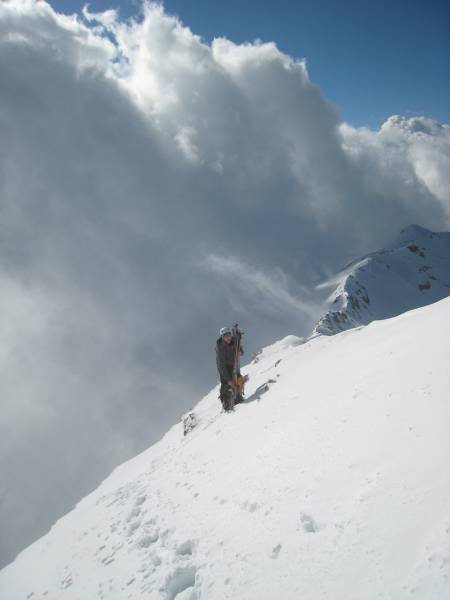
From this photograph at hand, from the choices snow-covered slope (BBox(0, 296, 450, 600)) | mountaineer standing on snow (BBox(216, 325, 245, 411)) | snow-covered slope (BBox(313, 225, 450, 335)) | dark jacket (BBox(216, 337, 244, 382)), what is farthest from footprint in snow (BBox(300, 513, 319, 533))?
snow-covered slope (BBox(313, 225, 450, 335))

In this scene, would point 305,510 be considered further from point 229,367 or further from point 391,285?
point 391,285

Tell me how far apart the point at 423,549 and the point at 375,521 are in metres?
0.74

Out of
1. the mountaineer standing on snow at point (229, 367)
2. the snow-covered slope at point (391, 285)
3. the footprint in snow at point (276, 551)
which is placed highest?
the snow-covered slope at point (391, 285)

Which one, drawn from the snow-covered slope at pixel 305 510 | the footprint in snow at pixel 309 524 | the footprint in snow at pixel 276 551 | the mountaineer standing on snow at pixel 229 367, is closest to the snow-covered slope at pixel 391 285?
the mountaineer standing on snow at pixel 229 367

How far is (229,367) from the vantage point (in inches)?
651

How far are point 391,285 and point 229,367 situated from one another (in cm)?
11347

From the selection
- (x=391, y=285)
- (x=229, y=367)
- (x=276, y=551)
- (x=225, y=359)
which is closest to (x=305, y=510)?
(x=276, y=551)

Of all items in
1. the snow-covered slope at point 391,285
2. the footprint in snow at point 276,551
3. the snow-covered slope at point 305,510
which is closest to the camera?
the snow-covered slope at point 305,510

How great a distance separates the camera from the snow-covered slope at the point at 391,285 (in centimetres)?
8956

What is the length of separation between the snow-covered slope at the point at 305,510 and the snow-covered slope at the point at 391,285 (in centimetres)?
5639

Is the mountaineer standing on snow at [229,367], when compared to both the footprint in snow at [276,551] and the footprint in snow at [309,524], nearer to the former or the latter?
the footprint in snow at [309,524]

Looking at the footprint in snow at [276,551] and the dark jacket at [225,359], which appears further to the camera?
the dark jacket at [225,359]

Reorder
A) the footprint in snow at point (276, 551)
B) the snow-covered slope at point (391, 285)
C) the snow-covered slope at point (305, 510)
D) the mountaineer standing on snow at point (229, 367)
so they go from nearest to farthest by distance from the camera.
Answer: the snow-covered slope at point (305, 510) < the footprint in snow at point (276, 551) < the mountaineer standing on snow at point (229, 367) < the snow-covered slope at point (391, 285)

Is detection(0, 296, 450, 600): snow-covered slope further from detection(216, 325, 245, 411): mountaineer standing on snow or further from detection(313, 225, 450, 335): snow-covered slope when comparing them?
detection(313, 225, 450, 335): snow-covered slope
